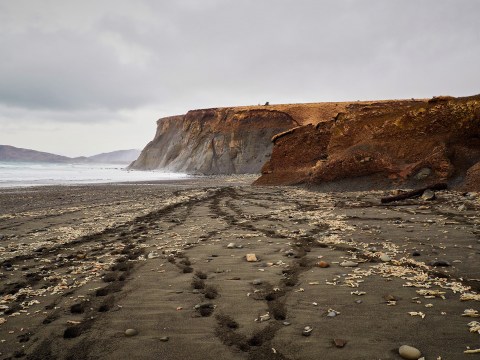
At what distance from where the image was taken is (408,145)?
12.7 m

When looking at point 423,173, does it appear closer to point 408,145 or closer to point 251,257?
point 408,145

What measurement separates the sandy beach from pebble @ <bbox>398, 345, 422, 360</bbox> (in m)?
0.07

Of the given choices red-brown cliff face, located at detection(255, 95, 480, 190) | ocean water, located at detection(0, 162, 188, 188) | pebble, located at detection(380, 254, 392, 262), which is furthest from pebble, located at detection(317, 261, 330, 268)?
ocean water, located at detection(0, 162, 188, 188)

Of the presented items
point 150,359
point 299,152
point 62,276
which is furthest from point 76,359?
point 299,152

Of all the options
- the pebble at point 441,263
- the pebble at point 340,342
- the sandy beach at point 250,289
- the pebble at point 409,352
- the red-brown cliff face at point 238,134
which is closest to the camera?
the pebble at point 409,352

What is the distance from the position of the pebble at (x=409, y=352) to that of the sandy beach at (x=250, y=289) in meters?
0.07

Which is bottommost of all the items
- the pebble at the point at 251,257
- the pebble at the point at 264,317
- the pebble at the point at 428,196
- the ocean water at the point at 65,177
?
Result: the pebble at the point at 264,317

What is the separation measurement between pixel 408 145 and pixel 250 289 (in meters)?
11.3

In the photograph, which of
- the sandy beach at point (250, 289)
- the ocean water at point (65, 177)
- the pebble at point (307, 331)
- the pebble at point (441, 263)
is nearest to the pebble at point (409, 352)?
the sandy beach at point (250, 289)

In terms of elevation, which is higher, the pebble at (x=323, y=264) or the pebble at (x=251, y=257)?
the pebble at (x=323, y=264)

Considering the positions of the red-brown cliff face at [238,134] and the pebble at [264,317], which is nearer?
the pebble at [264,317]

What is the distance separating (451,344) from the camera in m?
2.33

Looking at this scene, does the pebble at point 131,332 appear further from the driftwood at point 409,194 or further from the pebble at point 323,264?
the driftwood at point 409,194

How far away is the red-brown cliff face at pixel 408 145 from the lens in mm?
11328
